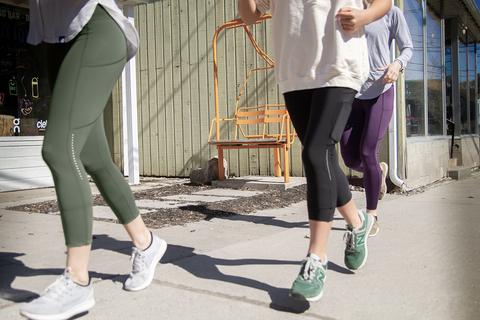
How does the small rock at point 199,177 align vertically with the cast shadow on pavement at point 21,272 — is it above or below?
above

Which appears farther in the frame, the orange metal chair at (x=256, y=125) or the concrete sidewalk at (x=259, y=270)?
the orange metal chair at (x=256, y=125)

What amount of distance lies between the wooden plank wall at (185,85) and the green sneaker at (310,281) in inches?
186

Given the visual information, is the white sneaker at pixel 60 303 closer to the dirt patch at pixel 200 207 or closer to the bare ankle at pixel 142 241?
the bare ankle at pixel 142 241

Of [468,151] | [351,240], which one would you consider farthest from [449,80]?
[351,240]

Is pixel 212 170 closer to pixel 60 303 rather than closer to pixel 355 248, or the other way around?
pixel 355 248

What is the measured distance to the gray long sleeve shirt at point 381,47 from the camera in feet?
11.8

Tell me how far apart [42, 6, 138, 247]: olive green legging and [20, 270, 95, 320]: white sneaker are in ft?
0.52

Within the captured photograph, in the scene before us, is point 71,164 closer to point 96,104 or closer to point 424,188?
point 96,104

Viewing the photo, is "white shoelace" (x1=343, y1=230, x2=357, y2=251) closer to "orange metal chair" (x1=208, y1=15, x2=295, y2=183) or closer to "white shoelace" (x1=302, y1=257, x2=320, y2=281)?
"white shoelace" (x1=302, y1=257, x2=320, y2=281)

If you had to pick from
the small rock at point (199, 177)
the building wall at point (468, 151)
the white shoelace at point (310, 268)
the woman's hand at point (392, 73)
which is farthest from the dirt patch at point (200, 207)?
the building wall at point (468, 151)

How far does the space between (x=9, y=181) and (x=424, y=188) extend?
5.04 meters

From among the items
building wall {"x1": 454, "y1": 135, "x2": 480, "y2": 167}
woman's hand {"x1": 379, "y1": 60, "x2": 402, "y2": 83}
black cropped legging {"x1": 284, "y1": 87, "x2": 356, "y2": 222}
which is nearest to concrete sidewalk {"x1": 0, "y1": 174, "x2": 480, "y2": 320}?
black cropped legging {"x1": 284, "y1": 87, "x2": 356, "y2": 222}

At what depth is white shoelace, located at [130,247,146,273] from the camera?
8.14 feet

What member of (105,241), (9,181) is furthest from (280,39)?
(9,181)
